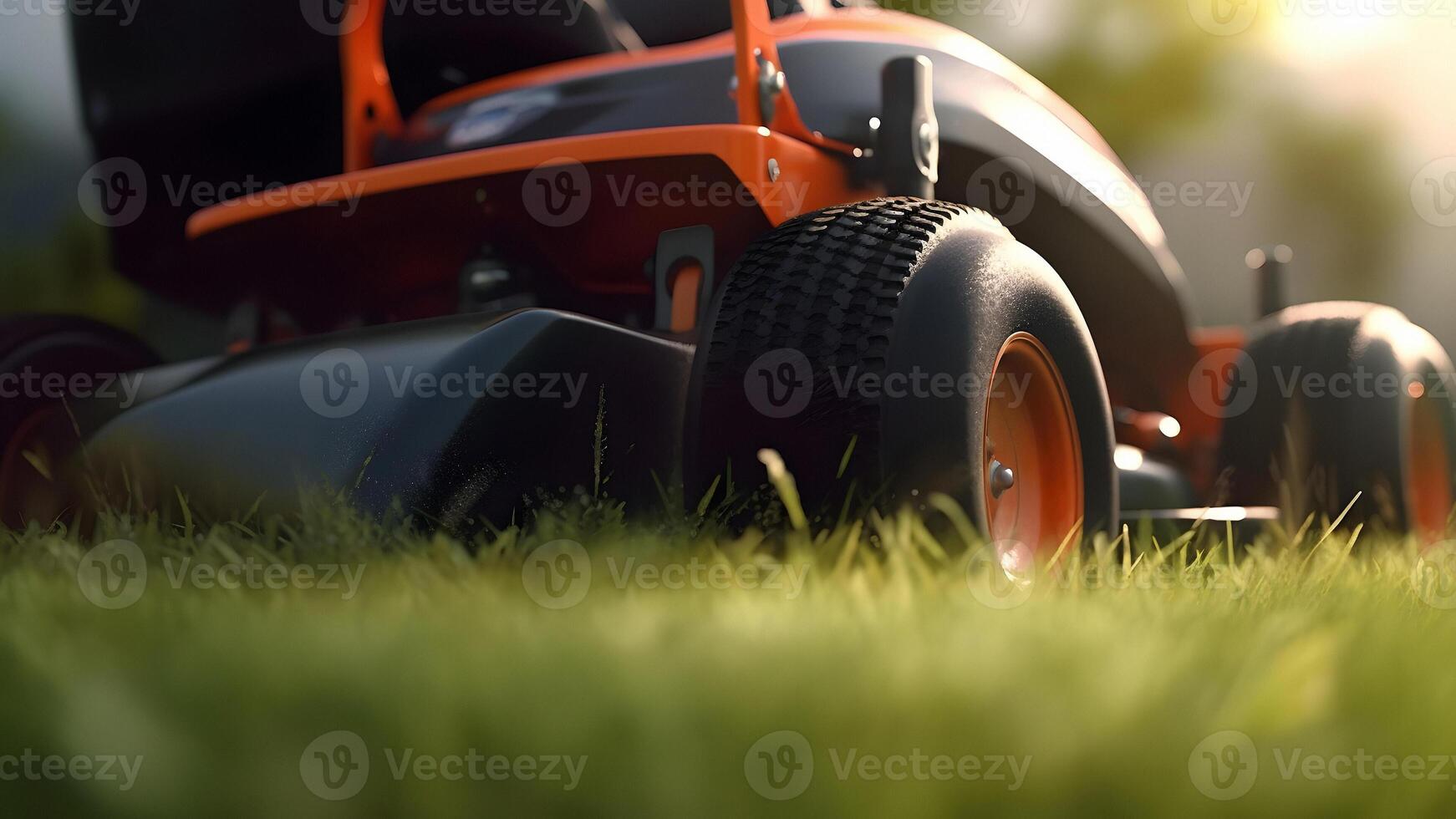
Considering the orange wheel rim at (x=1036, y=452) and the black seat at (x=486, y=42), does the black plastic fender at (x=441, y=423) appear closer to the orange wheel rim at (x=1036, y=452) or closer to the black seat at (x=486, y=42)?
the orange wheel rim at (x=1036, y=452)

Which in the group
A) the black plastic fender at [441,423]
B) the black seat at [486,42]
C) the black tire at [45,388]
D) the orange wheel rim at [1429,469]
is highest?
the black seat at [486,42]

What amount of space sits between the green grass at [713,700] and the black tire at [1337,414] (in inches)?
65.9

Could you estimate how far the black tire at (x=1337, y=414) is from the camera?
8.47 ft

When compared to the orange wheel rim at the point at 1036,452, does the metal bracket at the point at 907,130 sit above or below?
above

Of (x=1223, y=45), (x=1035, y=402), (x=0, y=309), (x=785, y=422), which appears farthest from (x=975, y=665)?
(x=1223, y=45)

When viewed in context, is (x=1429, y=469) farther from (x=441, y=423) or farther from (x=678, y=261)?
(x=441, y=423)

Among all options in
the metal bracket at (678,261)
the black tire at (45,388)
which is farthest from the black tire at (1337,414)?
the black tire at (45,388)

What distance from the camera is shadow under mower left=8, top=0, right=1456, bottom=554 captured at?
158 centimetres

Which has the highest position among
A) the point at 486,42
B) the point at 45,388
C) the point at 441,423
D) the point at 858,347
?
the point at 486,42

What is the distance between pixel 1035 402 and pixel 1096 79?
21.0 feet

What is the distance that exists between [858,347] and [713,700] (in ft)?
2.64

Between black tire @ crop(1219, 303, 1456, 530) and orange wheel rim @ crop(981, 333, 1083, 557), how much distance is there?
3.14 ft

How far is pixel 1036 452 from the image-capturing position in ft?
6.16

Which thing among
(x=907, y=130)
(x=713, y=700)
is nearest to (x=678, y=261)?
(x=907, y=130)
